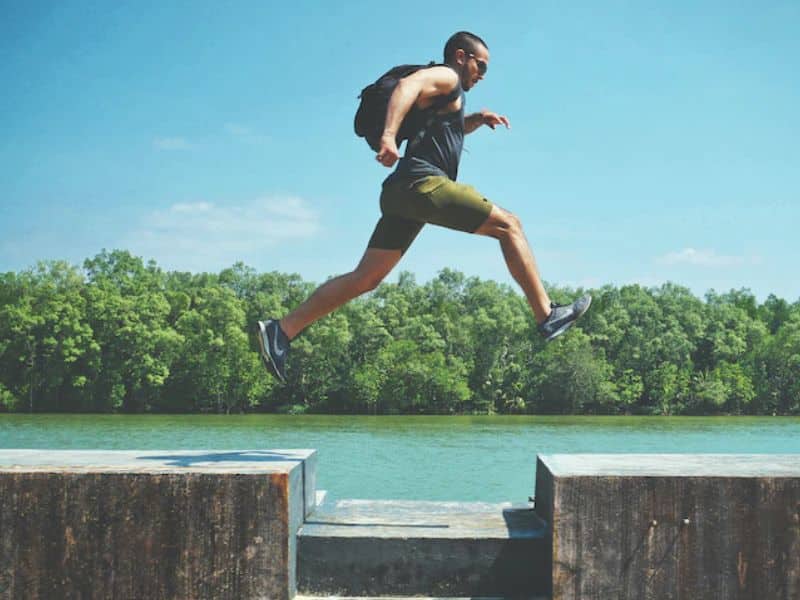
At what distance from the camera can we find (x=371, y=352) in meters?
76.7

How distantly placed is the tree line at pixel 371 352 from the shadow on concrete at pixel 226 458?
60.3m

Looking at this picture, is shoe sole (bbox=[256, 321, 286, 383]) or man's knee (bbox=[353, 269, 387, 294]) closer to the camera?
man's knee (bbox=[353, 269, 387, 294])

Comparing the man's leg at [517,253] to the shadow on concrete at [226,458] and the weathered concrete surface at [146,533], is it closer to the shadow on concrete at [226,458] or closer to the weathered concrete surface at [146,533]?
the shadow on concrete at [226,458]

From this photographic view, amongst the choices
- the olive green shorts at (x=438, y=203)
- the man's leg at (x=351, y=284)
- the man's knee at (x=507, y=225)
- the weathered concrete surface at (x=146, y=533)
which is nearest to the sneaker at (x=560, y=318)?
the man's knee at (x=507, y=225)

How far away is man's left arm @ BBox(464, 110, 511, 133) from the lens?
502cm

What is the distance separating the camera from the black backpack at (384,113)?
442 centimetres

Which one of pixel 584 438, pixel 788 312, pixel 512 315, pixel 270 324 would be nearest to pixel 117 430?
pixel 584 438

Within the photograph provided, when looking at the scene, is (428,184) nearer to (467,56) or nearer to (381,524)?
(467,56)

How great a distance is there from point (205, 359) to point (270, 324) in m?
66.8

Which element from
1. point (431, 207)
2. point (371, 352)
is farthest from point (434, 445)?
point (371, 352)

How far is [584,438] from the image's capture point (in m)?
41.6

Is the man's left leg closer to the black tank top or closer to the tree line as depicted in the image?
the black tank top

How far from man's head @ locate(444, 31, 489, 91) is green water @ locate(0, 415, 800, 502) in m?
13.3

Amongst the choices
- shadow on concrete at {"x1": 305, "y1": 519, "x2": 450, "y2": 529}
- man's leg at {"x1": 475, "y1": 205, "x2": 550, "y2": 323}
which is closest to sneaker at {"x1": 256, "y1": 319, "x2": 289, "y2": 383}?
shadow on concrete at {"x1": 305, "y1": 519, "x2": 450, "y2": 529}
